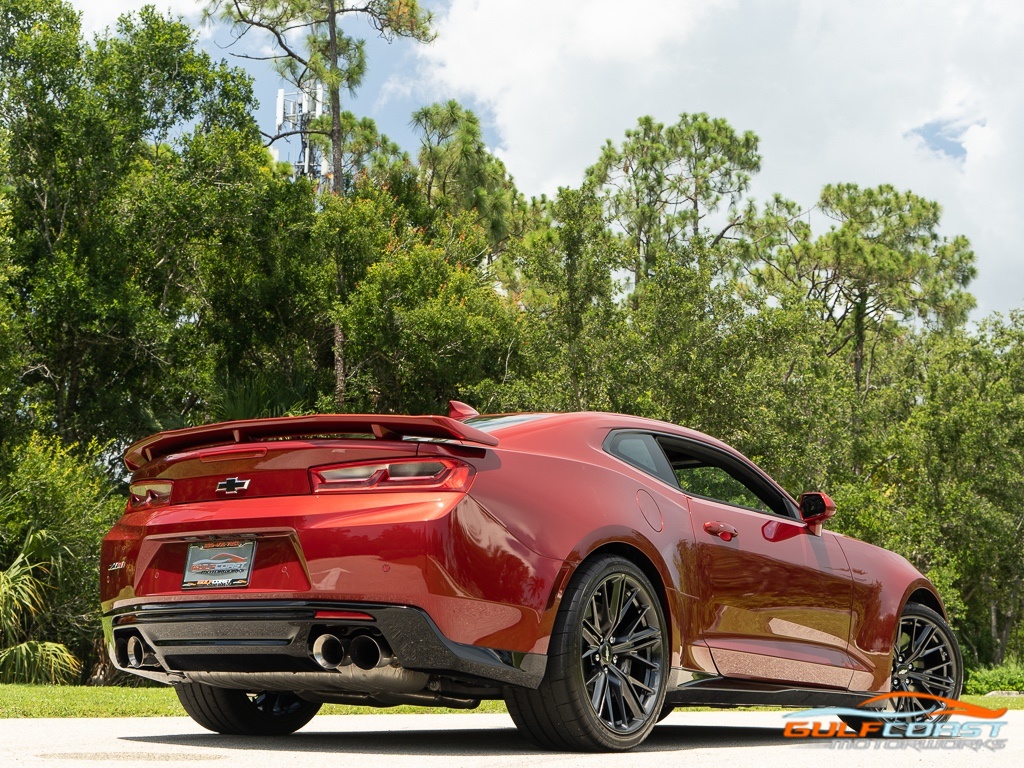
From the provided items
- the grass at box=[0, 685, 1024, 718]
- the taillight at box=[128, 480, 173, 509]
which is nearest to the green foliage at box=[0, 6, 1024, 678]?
the grass at box=[0, 685, 1024, 718]

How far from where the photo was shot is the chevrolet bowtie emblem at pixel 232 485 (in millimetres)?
4961

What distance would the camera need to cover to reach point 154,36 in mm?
24500

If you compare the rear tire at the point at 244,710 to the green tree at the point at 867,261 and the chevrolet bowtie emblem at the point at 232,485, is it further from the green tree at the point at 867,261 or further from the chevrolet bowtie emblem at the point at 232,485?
the green tree at the point at 867,261

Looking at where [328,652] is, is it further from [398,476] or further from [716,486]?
[716,486]

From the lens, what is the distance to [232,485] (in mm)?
4984

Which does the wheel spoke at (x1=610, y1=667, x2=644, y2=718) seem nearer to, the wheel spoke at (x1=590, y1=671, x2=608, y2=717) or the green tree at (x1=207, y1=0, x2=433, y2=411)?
the wheel spoke at (x1=590, y1=671, x2=608, y2=717)

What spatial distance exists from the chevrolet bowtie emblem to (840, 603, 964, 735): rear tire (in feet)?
13.0

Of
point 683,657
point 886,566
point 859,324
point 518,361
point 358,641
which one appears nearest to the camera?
point 358,641

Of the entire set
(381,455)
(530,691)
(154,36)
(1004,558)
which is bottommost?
(1004,558)

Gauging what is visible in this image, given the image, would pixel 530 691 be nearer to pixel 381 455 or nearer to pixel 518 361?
pixel 381 455

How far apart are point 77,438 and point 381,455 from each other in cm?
2013

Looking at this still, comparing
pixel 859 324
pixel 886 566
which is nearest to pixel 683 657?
pixel 886 566

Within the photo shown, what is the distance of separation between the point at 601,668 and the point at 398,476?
1251 millimetres

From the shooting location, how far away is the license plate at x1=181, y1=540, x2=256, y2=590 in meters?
4.80
